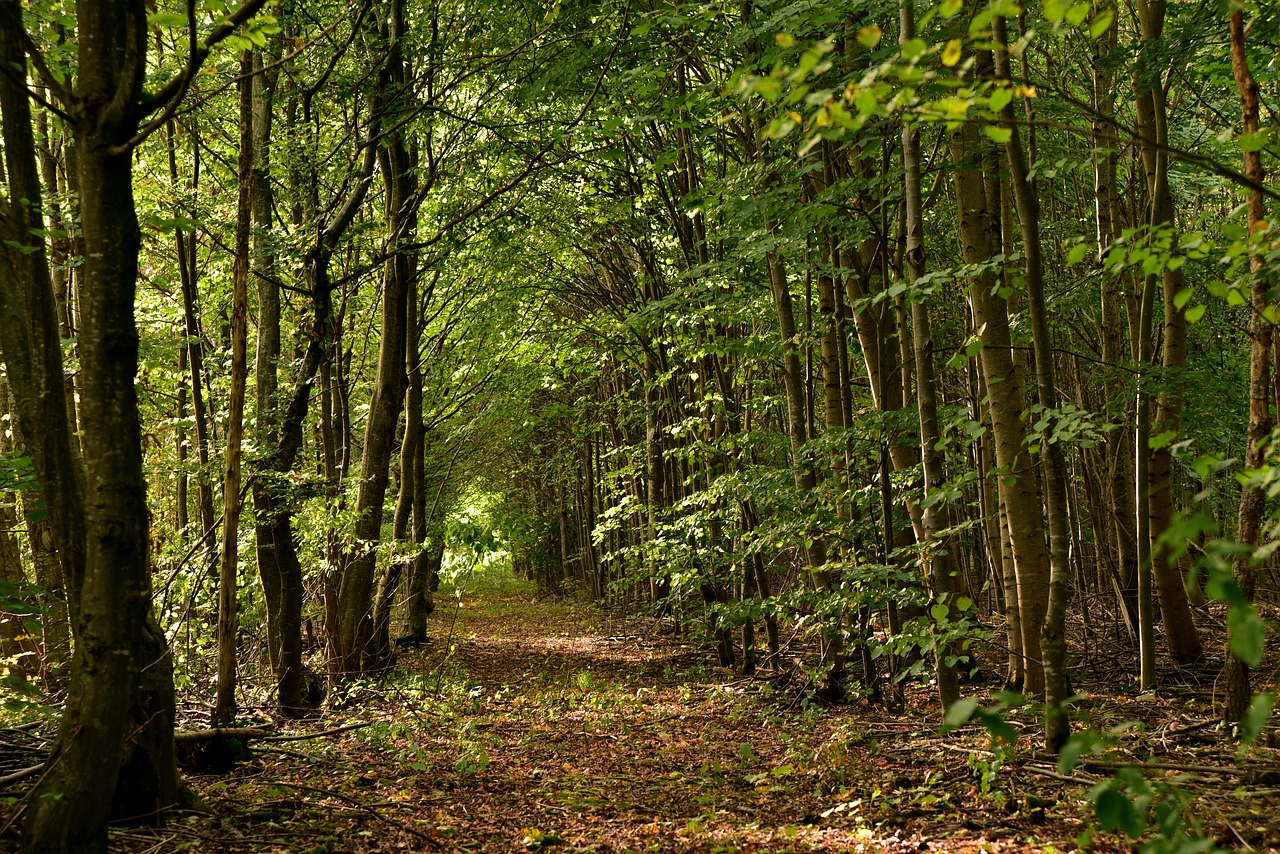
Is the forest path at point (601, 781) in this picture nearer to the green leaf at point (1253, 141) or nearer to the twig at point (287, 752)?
the twig at point (287, 752)

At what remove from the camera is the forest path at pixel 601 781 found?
454cm

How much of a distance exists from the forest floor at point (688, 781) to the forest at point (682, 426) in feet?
0.16

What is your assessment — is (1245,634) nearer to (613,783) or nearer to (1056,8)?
(1056,8)

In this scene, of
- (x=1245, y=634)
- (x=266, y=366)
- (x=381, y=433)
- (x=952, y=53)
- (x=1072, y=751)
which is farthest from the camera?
(x=381, y=433)

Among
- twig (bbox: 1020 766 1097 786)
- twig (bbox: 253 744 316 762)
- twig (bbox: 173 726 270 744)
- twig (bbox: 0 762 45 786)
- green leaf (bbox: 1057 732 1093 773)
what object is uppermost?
green leaf (bbox: 1057 732 1093 773)

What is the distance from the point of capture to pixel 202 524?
8.72m

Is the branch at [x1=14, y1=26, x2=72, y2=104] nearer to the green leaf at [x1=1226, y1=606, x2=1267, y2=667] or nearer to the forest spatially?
the forest

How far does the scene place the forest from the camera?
335cm

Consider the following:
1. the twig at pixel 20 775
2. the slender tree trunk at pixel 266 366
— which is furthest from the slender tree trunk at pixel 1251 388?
the slender tree trunk at pixel 266 366

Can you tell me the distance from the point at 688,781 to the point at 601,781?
0.71 m

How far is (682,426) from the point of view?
428 inches

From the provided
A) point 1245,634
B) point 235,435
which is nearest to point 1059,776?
point 1245,634

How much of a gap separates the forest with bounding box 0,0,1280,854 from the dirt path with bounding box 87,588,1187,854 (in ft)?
0.17

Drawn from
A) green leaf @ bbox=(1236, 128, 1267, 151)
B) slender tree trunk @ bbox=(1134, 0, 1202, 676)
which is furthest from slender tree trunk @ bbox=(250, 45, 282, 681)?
slender tree trunk @ bbox=(1134, 0, 1202, 676)
